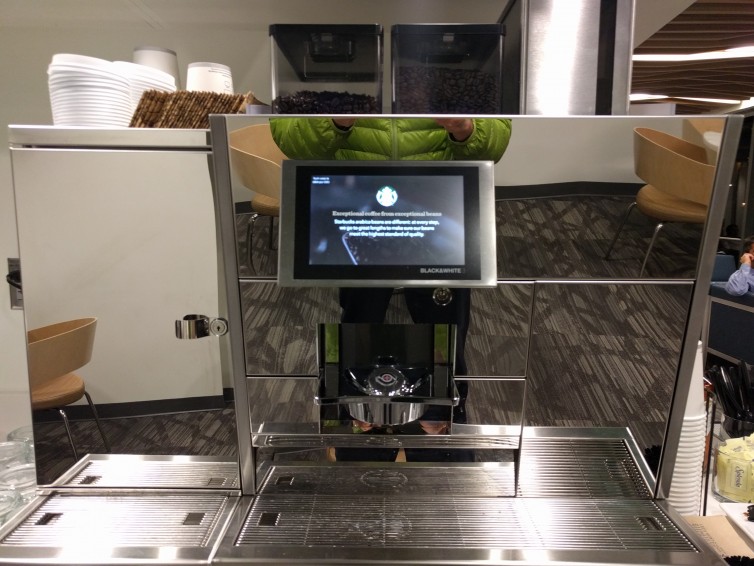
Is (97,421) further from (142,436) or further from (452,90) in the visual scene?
(452,90)

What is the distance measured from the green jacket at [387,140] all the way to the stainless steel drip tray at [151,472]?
25.3 inches

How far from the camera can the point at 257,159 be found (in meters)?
0.91

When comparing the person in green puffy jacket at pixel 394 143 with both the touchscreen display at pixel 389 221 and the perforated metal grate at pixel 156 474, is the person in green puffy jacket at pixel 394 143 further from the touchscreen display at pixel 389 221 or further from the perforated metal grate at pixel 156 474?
the perforated metal grate at pixel 156 474

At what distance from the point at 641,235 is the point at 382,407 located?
0.57 metres

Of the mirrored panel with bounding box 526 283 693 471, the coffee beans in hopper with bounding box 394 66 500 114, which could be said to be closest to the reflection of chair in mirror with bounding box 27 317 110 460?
the coffee beans in hopper with bounding box 394 66 500 114

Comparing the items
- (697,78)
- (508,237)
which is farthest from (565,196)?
(697,78)

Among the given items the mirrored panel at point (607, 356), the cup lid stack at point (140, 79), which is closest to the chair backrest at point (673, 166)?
the mirrored panel at point (607, 356)

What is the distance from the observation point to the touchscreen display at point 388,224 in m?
0.89

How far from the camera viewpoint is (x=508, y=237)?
2.98ft

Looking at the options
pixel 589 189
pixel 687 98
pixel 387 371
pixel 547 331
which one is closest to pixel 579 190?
pixel 589 189

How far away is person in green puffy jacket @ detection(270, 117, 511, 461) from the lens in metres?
0.89

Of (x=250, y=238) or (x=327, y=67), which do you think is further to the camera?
(x=327, y=67)

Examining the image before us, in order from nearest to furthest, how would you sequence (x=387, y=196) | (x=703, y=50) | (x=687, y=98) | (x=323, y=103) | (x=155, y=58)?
1. (x=387, y=196)
2. (x=323, y=103)
3. (x=155, y=58)
4. (x=703, y=50)
5. (x=687, y=98)

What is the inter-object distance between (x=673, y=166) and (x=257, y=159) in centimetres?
72
